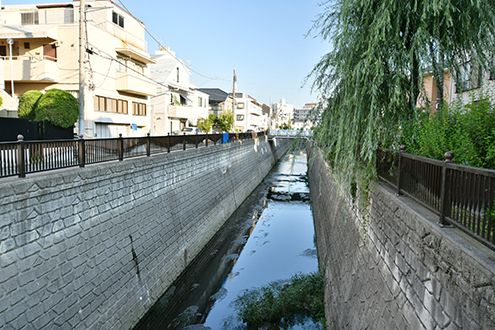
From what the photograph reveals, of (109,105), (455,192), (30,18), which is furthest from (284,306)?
(30,18)

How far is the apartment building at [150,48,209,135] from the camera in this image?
34875 mm

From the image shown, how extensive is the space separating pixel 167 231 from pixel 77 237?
186 inches

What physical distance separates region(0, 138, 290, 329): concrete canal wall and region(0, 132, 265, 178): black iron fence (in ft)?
0.78

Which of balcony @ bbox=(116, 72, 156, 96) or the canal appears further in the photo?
balcony @ bbox=(116, 72, 156, 96)

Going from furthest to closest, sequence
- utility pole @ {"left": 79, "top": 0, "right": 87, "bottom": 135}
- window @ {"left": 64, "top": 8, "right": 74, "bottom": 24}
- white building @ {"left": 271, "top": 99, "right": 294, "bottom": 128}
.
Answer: white building @ {"left": 271, "top": 99, "right": 294, "bottom": 128}
window @ {"left": 64, "top": 8, "right": 74, "bottom": 24}
utility pole @ {"left": 79, "top": 0, "right": 87, "bottom": 135}

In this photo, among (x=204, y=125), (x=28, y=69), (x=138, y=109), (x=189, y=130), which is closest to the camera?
(x=28, y=69)

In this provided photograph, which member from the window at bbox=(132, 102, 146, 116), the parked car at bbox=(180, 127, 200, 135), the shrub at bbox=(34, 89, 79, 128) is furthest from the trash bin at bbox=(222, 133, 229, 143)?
the parked car at bbox=(180, 127, 200, 135)

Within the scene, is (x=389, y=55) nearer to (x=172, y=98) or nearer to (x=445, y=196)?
(x=445, y=196)

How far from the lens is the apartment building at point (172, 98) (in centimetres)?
3488

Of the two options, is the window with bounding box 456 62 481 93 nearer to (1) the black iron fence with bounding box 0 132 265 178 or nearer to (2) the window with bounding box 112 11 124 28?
(1) the black iron fence with bounding box 0 132 265 178

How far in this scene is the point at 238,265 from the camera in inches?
563

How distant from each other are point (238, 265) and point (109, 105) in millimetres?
14888

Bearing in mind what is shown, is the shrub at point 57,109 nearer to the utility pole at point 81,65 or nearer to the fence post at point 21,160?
the utility pole at point 81,65

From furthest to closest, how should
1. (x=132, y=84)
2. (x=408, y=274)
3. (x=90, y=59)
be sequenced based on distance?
1. (x=132, y=84)
2. (x=90, y=59)
3. (x=408, y=274)
